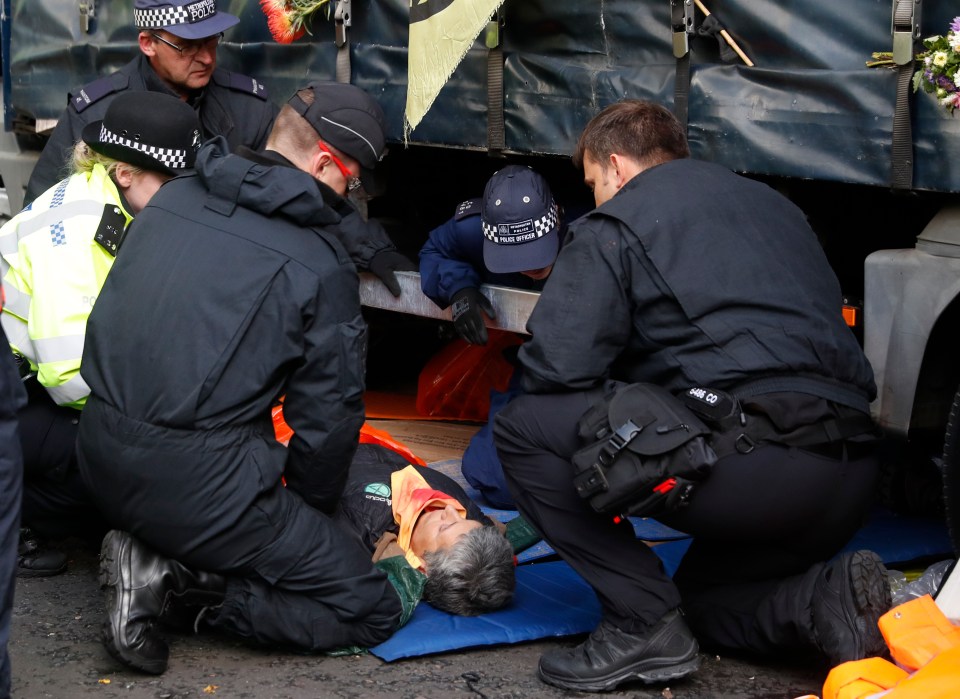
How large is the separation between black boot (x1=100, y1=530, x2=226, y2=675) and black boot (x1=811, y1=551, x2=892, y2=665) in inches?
60.9

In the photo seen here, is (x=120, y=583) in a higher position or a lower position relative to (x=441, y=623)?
higher

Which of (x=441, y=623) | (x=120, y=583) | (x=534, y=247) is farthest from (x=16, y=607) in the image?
(x=534, y=247)

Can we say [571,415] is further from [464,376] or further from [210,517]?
[464,376]

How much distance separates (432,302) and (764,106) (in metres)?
1.57

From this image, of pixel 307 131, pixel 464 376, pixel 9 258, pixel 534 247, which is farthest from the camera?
pixel 464 376

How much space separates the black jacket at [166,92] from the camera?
4.77 meters

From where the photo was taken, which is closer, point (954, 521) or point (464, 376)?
point (954, 521)

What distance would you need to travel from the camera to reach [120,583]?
3029 mm

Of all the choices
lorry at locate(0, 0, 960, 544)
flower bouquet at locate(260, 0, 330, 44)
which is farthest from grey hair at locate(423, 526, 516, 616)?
flower bouquet at locate(260, 0, 330, 44)

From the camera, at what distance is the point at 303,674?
10.3 ft

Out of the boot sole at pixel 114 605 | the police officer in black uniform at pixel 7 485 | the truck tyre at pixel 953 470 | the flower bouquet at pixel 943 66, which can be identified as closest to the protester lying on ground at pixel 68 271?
Result: the boot sole at pixel 114 605

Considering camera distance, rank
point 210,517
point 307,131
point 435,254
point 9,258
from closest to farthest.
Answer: point 210,517 < point 307,131 < point 9,258 < point 435,254

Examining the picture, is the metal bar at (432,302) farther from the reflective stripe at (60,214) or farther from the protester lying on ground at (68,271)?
the reflective stripe at (60,214)

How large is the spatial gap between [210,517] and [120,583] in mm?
287
